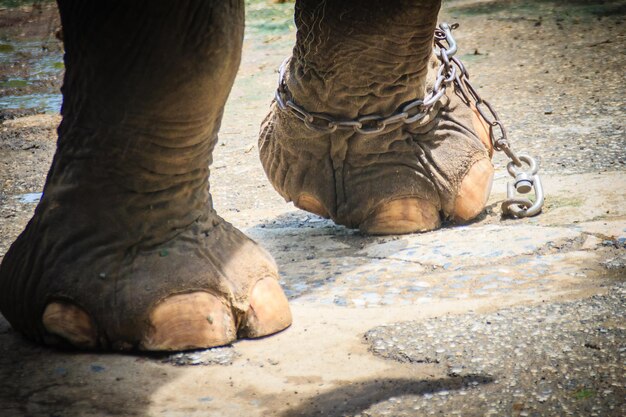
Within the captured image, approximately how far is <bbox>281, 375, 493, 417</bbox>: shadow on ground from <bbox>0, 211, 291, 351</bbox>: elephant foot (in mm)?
335

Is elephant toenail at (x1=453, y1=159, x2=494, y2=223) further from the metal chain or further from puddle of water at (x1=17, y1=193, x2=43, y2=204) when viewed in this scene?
puddle of water at (x1=17, y1=193, x2=43, y2=204)

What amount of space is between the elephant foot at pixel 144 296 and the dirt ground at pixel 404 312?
0.14ft

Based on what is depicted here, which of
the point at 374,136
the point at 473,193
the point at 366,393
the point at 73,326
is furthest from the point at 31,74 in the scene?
the point at 366,393

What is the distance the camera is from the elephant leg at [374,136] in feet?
9.00

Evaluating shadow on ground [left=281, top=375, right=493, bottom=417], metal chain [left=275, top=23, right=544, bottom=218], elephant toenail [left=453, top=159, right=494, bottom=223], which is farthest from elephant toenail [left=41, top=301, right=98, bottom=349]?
elephant toenail [left=453, top=159, right=494, bottom=223]

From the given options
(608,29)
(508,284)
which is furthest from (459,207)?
(608,29)

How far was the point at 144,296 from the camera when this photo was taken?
6.18 feet

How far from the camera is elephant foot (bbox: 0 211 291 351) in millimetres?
1884

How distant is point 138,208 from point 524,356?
84cm

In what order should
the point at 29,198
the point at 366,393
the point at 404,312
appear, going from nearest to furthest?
the point at 366,393, the point at 404,312, the point at 29,198

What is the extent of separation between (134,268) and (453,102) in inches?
54.3

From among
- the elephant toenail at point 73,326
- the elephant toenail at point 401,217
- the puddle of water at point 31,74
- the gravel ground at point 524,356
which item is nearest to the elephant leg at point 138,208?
the elephant toenail at point 73,326

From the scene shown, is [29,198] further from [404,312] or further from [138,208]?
[404,312]

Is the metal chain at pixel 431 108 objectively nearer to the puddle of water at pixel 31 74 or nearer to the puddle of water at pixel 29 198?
the puddle of water at pixel 29 198
